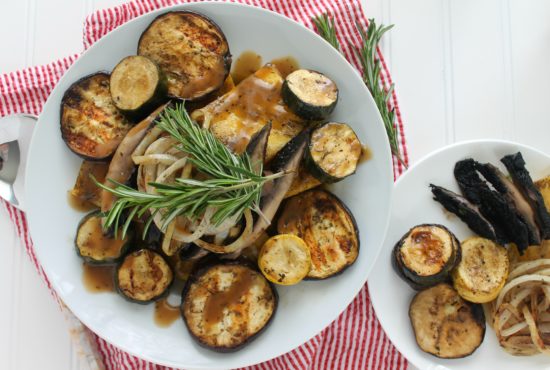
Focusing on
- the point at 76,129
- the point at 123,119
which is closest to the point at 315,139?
the point at 123,119

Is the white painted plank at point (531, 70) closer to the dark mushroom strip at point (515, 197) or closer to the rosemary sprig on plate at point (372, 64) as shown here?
the dark mushroom strip at point (515, 197)

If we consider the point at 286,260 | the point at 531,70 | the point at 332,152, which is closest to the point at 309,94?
the point at 332,152

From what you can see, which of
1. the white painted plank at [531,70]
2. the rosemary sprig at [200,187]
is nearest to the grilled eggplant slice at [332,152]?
the rosemary sprig at [200,187]

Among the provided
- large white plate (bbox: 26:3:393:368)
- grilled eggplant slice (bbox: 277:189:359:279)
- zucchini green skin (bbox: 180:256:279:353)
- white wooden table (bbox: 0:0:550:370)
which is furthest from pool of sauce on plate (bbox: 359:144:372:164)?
zucchini green skin (bbox: 180:256:279:353)

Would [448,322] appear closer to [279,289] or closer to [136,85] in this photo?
[279,289]

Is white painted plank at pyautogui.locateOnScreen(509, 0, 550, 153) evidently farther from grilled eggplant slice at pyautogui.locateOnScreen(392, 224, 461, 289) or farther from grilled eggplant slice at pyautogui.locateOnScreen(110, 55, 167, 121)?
grilled eggplant slice at pyautogui.locateOnScreen(110, 55, 167, 121)

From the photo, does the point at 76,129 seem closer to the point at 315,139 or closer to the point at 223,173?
the point at 223,173
